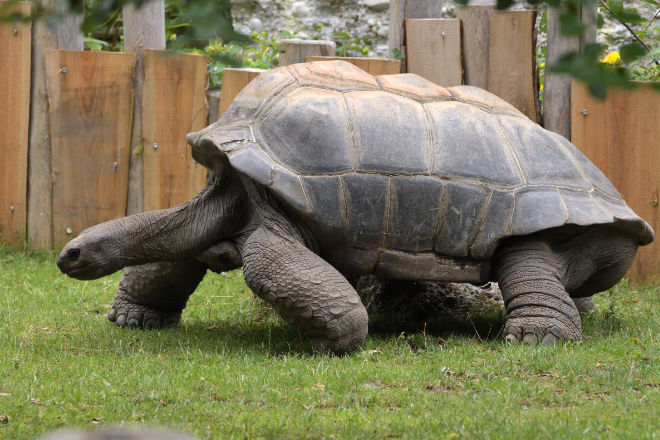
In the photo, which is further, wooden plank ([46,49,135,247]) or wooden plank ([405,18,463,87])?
wooden plank ([46,49,135,247])

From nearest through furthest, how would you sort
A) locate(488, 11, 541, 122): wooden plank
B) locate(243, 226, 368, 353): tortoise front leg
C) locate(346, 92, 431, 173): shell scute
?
locate(243, 226, 368, 353): tortoise front leg → locate(346, 92, 431, 173): shell scute → locate(488, 11, 541, 122): wooden plank

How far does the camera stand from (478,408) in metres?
4.07

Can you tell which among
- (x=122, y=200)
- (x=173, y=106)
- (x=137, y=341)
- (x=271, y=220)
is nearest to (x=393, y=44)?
(x=173, y=106)

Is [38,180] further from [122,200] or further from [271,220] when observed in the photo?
[271,220]

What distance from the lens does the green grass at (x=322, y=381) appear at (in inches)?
152

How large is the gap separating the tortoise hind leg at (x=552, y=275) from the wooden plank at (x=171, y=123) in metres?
3.47

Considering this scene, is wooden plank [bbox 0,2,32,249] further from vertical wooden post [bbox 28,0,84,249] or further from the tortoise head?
the tortoise head

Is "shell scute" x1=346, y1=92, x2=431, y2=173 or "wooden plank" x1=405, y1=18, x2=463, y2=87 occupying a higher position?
"wooden plank" x1=405, y1=18, x2=463, y2=87

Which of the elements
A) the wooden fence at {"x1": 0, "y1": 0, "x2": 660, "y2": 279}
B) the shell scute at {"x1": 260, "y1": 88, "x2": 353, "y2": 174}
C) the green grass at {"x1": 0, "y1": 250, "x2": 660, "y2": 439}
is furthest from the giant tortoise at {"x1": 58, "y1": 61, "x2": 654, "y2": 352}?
the wooden fence at {"x1": 0, "y1": 0, "x2": 660, "y2": 279}

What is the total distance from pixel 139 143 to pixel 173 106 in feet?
1.55

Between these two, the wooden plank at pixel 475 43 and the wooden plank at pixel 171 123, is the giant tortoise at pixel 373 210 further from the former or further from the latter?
the wooden plank at pixel 171 123

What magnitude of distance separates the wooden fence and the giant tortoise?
195cm

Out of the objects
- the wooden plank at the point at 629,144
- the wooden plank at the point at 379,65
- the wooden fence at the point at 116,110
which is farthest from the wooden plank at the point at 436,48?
the wooden plank at the point at 629,144

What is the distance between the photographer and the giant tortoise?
5312mm
